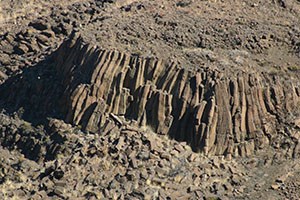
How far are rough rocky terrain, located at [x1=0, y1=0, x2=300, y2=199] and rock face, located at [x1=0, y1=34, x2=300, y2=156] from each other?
0.05 m

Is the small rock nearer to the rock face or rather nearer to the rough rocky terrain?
the rough rocky terrain

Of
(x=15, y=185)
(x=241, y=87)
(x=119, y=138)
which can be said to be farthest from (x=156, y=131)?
(x=15, y=185)

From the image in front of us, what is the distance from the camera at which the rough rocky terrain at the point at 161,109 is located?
30.8 m

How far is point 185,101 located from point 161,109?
1064mm

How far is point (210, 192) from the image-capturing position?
30.5 m

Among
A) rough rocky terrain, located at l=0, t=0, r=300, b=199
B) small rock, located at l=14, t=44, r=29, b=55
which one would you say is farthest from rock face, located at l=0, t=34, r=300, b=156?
small rock, located at l=14, t=44, r=29, b=55

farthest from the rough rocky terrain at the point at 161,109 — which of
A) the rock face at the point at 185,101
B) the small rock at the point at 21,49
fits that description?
the small rock at the point at 21,49

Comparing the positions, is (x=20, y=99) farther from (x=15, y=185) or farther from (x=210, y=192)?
(x=210, y=192)

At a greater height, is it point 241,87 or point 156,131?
point 241,87

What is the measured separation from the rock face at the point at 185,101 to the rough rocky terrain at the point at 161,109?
49 millimetres

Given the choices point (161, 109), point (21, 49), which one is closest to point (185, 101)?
point (161, 109)

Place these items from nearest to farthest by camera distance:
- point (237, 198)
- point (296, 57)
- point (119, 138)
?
point (237, 198), point (119, 138), point (296, 57)

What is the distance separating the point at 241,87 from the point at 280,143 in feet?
9.37

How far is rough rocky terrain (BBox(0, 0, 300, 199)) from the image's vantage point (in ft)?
101
